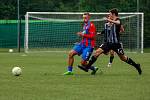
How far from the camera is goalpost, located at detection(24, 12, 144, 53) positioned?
4216 cm

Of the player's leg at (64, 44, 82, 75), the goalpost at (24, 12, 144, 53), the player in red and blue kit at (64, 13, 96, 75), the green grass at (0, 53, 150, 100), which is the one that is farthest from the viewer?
the goalpost at (24, 12, 144, 53)

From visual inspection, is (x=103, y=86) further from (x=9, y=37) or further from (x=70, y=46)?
(x=9, y=37)

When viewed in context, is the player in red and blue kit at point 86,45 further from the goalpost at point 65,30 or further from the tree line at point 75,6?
the tree line at point 75,6

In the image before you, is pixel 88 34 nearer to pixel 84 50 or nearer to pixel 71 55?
pixel 84 50

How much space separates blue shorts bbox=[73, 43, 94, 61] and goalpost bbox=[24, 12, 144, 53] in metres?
22.1

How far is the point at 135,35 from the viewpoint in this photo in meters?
42.5

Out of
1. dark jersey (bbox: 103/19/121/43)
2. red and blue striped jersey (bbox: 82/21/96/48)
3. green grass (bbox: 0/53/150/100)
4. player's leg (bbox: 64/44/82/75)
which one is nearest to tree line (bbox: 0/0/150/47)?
red and blue striped jersey (bbox: 82/21/96/48)

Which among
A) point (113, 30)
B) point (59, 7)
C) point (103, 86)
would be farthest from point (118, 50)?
point (59, 7)

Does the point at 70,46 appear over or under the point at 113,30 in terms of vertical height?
under

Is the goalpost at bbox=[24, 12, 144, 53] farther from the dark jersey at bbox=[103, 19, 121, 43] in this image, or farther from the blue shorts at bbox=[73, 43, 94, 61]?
the dark jersey at bbox=[103, 19, 121, 43]

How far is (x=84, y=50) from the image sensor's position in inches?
771

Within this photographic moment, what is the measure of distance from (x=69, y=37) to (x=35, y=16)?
3.08m

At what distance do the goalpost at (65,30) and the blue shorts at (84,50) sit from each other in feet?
72.5

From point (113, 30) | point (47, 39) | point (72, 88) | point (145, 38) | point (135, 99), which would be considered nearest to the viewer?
point (135, 99)
